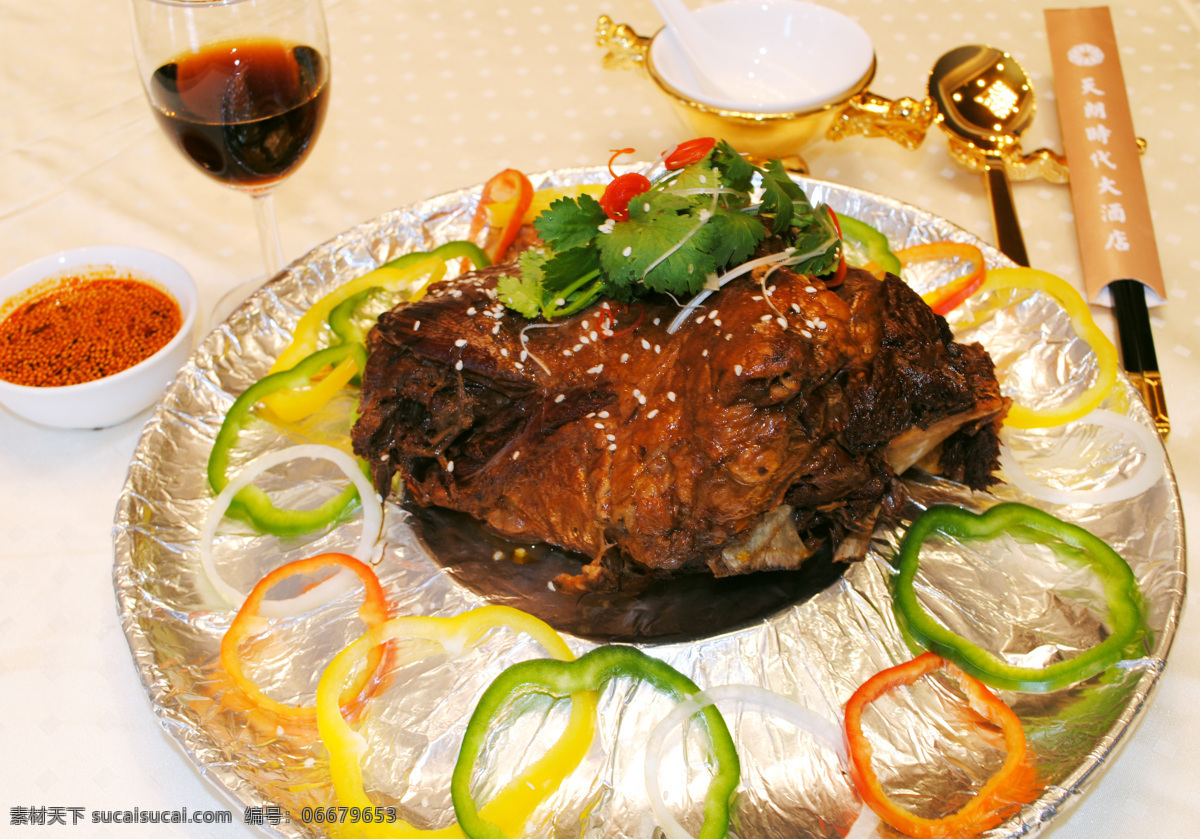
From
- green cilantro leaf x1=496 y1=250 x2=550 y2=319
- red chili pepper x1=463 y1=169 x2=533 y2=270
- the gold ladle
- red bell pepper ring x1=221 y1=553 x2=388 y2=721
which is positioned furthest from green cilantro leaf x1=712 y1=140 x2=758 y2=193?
the gold ladle

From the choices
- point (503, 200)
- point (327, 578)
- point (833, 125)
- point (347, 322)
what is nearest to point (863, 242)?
point (833, 125)

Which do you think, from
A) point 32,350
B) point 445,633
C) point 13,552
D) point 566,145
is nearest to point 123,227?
point 32,350

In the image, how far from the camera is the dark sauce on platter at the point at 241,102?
2.46 meters

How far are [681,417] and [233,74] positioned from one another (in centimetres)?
162

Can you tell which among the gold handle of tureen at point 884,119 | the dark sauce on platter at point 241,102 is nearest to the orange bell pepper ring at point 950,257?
the gold handle of tureen at point 884,119

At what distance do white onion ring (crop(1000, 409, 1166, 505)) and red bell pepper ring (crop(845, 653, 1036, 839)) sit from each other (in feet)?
2.00

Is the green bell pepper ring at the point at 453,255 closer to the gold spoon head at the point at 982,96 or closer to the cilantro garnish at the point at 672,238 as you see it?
the cilantro garnish at the point at 672,238

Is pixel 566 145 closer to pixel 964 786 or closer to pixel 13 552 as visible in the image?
pixel 13 552

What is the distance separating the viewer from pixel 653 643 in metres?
2.10

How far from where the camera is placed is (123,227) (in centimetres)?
350

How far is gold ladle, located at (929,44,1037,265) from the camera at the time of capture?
3.39 m

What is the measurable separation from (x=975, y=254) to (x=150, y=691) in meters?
2.55

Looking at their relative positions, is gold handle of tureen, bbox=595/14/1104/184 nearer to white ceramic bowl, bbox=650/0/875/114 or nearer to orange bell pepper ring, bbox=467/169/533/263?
white ceramic bowl, bbox=650/0/875/114

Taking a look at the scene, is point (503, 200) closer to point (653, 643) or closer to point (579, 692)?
point (653, 643)
